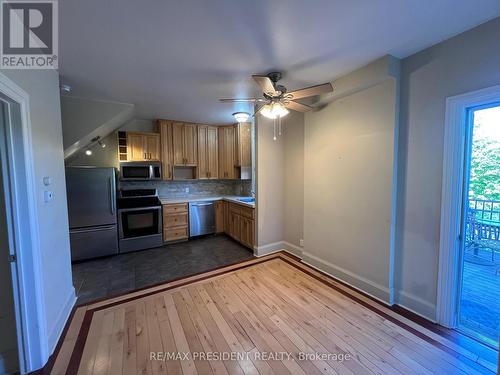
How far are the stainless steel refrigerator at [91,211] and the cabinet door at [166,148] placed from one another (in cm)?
97

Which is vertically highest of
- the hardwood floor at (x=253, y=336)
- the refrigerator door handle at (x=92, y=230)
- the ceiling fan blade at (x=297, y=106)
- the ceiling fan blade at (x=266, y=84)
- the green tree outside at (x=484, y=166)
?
the ceiling fan blade at (x=266, y=84)

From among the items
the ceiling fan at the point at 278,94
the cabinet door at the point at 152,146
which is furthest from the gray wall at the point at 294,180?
the cabinet door at the point at 152,146

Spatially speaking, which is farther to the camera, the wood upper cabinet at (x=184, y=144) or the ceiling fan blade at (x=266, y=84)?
the wood upper cabinet at (x=184, y=144)

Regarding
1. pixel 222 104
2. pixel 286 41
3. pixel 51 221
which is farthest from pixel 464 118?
pixel 51 221

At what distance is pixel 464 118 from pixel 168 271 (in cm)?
371

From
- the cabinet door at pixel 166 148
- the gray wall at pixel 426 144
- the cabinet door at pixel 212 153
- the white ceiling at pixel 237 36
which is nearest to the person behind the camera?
the white ceiling at pixel 237 36

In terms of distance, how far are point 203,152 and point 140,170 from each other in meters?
1.35

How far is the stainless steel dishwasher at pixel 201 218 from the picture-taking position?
170 inches

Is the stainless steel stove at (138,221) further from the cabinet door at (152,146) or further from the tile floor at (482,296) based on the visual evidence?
the tile floor at (482,296)

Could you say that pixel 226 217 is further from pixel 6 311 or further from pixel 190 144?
pixel 6 311

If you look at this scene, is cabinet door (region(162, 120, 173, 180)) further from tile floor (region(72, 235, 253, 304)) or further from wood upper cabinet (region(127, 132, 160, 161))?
tile floor (region(72, 235, 253, 304))

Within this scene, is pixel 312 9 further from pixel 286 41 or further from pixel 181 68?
pixel 181 68

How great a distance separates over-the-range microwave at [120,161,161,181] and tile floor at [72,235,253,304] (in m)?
1.41

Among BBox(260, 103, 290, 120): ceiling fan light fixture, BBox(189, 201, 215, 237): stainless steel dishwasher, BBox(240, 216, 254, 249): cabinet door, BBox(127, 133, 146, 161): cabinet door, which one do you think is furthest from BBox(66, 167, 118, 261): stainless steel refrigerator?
BBox(260, 103, 290, 120): ceiling fan light fixture
